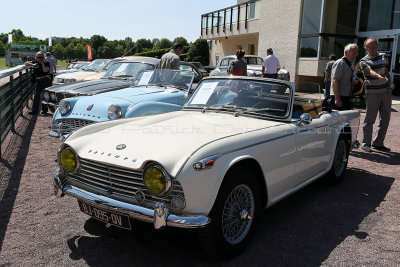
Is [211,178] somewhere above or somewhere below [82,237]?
above

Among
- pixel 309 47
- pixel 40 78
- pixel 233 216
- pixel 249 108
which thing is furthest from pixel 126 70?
pixel 309 47

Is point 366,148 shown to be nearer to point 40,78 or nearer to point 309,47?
point 40,78

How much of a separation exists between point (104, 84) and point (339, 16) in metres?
15.1

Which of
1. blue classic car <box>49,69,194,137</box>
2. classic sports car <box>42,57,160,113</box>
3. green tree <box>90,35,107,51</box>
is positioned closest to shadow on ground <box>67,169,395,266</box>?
blue classic car <box>49,69,194,137</box>

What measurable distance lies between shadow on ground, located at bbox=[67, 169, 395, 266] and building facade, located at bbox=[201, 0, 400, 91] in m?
14.5

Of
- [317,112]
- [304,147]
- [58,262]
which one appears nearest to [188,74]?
[317,112]

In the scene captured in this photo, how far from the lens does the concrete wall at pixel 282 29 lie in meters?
20.2

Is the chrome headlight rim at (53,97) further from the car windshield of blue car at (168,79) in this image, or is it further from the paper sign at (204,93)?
the paper sign at (204,93)

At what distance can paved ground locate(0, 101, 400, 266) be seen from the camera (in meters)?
3.00

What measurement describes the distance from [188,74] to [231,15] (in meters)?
23.3

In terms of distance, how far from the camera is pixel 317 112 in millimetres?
4598

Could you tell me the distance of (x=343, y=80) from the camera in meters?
6.40

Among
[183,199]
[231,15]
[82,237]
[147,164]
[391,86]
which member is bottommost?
[82,237]

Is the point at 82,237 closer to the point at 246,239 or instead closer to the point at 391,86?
the point at 246,239
